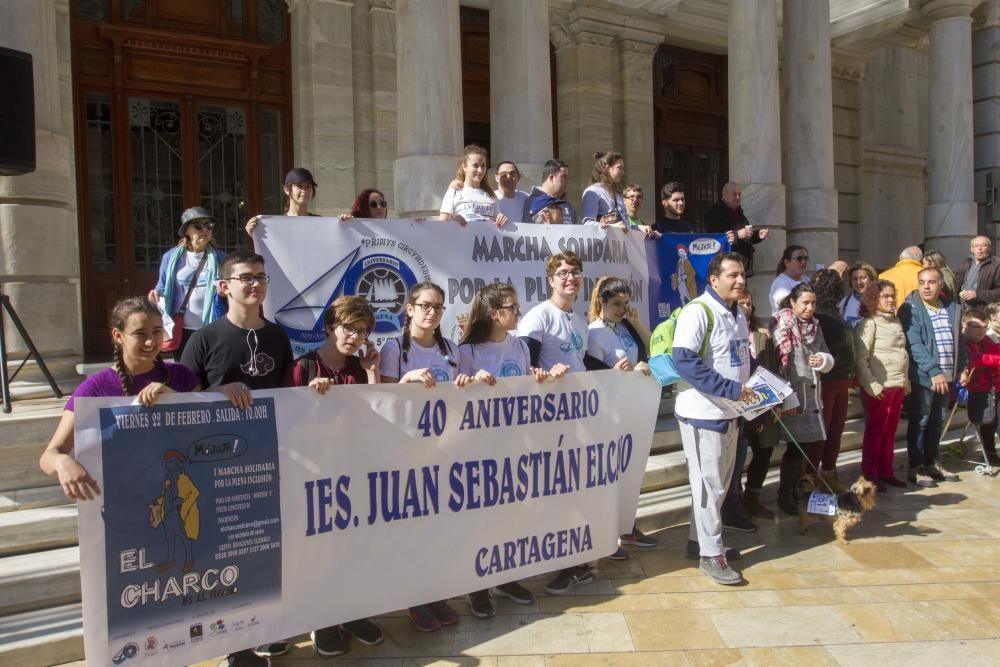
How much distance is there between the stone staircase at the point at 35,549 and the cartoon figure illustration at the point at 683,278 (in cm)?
236

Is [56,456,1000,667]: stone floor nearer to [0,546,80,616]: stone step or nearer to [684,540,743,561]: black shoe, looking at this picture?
[684,540,743,561]: black shoe

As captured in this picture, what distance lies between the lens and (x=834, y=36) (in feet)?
49.6

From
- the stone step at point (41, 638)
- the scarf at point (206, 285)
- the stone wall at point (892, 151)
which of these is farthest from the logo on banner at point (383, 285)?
the stone wall at point (892, 151)

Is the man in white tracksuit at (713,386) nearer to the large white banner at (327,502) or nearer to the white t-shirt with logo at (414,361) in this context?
the large white banner at (327,502)

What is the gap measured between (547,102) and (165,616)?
23.7 ft

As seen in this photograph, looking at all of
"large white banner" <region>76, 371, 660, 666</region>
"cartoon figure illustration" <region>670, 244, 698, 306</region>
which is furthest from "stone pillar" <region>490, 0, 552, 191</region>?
"large white banner" <region>76, 371, 660, 666</region>

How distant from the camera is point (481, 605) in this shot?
173 inches

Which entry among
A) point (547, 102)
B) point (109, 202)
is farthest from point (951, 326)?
point (109, 202)

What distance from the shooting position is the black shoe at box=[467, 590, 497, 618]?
172 inches

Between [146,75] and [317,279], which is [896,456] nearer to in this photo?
[317,279]

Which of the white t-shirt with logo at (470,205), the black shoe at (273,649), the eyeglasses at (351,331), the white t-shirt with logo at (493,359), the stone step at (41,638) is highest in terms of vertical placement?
the white t-shirt with logo at (470,205)

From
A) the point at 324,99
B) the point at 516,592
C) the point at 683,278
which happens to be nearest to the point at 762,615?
the point at 516,592

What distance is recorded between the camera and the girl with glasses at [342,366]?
12.7 feet

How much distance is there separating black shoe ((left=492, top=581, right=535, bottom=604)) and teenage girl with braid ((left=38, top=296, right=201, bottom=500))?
7.10ft
